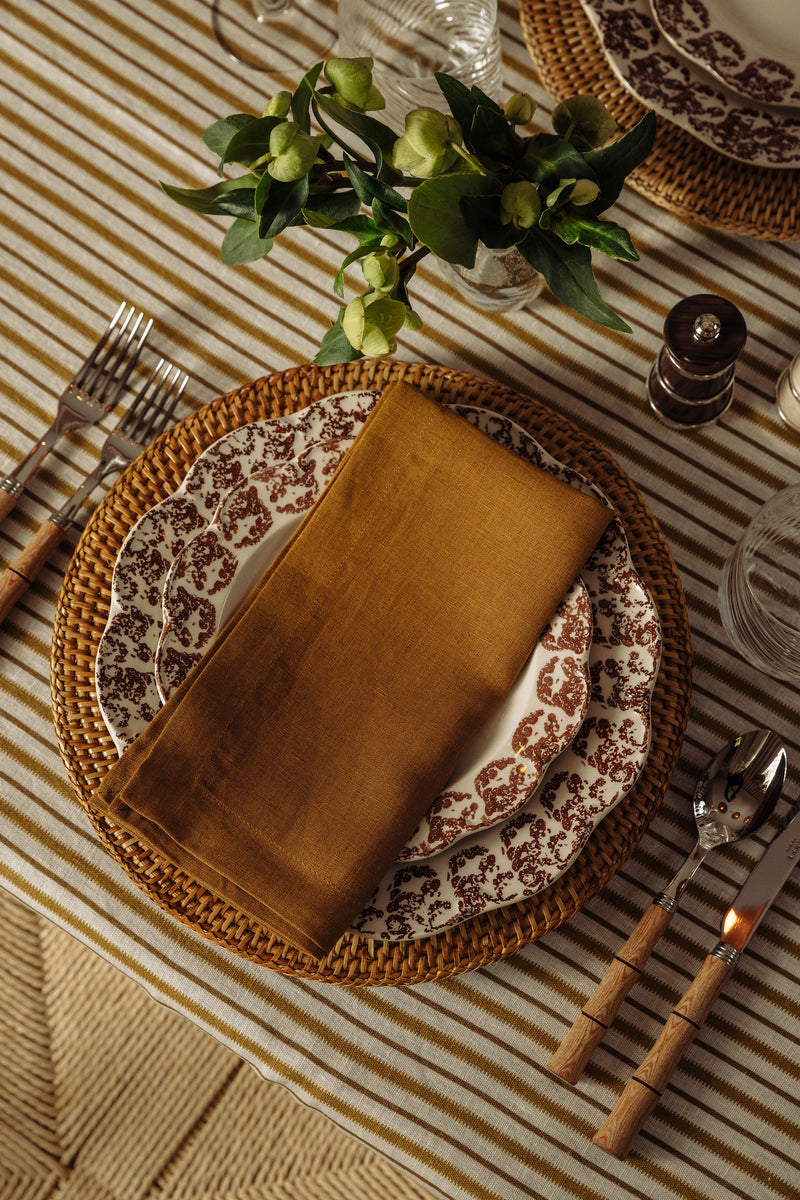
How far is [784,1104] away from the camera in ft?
2.10

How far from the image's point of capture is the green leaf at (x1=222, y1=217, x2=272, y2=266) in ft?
1.66

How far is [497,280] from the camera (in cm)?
65

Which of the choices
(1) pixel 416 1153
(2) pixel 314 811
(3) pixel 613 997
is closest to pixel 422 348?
(2) pixel 314 811

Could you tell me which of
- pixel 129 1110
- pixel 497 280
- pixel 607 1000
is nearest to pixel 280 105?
pixel 497 280

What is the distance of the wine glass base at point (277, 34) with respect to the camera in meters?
0.76

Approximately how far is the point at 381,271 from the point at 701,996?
0.53 meters

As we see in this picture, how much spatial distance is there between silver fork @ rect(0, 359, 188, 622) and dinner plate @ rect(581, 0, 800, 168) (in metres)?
0.40

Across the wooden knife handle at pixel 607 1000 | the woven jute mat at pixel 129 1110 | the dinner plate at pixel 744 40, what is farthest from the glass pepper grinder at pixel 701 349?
the woven jute mat at pixel 129 1110

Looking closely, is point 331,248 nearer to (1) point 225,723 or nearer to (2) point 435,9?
(2) point 435,9

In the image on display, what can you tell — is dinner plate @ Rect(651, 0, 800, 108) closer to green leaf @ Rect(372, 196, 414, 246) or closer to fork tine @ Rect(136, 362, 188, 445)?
green leaf @ Rect(372, 196, 414, 246)

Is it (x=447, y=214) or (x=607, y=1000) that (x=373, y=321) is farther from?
(x=607, y=1000)

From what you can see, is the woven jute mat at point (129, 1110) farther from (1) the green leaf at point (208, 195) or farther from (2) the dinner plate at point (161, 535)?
(1) the green leaf at point (208, 195)

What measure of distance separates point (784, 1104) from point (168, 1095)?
67cm

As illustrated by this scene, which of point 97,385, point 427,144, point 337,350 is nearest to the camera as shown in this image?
point 427,144
